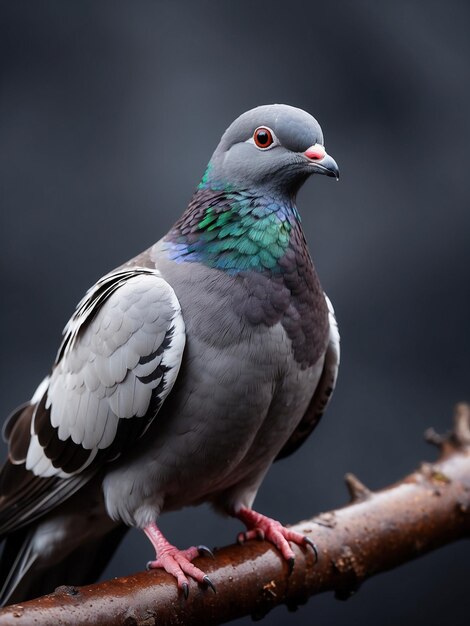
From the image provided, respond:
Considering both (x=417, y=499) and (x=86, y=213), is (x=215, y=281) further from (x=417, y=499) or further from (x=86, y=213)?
(x=86, y=213)

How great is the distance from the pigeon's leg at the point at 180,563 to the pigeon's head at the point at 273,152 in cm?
75

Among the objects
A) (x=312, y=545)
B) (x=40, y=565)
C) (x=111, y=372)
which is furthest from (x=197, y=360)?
(x=40, y=565)

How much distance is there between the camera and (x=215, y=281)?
6.81ft

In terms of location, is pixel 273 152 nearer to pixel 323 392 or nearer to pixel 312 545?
pixel 323 392

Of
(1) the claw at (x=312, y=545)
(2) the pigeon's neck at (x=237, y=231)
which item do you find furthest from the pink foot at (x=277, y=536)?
(2) the pigeon's neck at (x=237, y=231)

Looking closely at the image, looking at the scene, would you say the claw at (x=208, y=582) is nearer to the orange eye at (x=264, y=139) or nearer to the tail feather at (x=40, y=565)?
the tail feather at (x=40, y=565)

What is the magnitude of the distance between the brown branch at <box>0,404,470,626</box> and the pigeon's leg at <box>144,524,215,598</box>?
18mm

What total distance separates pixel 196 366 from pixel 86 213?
1.62m

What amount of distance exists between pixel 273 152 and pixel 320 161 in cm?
10

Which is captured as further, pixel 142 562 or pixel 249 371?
pixel 142 562

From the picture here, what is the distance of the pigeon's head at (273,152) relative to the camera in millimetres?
2076

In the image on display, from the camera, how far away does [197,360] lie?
2051 mm

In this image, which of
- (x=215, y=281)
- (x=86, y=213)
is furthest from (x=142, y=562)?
(x=215, y=281)

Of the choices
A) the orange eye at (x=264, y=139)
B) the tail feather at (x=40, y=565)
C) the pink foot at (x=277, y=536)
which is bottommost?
the tail feather at (x=40, y=565)
